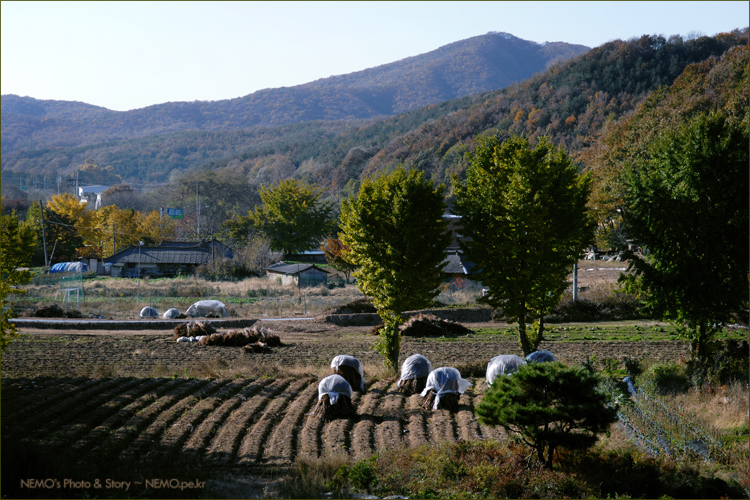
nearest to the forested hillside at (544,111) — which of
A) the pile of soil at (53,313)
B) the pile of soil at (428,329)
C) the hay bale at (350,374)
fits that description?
the pile of soil at (428,329)

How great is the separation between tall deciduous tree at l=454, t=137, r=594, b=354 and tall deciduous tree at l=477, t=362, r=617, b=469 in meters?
8.45

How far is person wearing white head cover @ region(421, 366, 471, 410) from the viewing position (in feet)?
51.8

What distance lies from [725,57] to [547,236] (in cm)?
6110

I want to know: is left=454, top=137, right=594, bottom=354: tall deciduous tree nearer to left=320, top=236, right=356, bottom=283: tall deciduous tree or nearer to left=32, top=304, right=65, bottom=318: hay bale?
left=32, top=304, right=65, bottom=318: hay bale

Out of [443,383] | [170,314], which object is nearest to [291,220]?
[170,314]

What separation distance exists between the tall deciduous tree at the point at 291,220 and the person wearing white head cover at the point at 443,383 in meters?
53.6

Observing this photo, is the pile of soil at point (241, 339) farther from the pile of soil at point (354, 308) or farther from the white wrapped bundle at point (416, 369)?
the white wrapped bundle at point (416, 369)

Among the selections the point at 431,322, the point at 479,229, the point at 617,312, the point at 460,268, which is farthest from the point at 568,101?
the point at 479,229

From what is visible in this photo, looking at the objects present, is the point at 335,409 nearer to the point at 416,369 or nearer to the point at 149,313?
the point at 416,369

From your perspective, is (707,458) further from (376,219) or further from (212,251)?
(212,251)

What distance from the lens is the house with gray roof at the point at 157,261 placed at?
6047 centimetres

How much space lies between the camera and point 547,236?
19.0 metres

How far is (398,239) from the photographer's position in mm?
19594

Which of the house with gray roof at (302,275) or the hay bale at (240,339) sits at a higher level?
the house with gray roof at (302,275)
